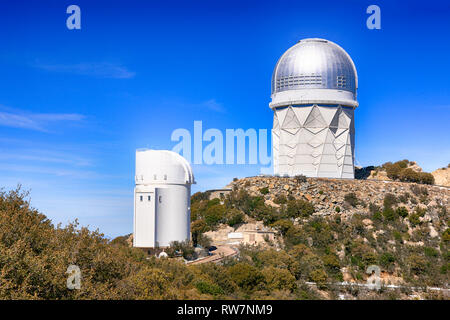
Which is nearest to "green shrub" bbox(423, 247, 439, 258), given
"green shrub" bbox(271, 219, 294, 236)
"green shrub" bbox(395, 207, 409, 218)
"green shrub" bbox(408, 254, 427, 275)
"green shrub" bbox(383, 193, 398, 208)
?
"green shrub" bbox(408, 254, 427, 275)

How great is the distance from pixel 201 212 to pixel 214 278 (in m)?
20.7

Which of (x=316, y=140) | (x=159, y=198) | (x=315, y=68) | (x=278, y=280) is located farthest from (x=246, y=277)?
(x=315, y=68)

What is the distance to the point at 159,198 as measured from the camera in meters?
33.1

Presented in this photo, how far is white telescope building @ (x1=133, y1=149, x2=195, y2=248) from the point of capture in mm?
32750

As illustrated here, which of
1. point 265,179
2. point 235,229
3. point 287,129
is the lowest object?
point 235,229

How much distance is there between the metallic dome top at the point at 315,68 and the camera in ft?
158

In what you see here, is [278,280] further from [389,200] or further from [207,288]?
[389,200]

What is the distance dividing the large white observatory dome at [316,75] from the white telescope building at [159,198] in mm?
19050

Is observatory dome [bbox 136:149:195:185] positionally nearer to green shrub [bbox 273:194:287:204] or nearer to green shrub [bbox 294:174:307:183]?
green shrub [bbox 273:194:287:204]

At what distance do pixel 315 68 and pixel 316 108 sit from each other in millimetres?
3768
